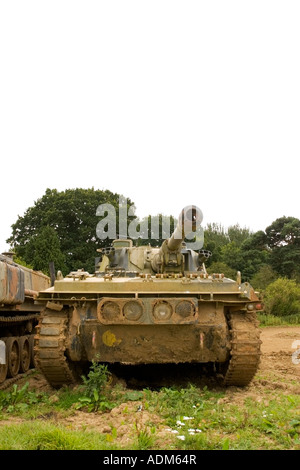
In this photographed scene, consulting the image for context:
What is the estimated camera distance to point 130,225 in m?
33.7

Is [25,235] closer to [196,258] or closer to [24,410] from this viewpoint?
[196,258]

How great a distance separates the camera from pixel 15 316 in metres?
10.2

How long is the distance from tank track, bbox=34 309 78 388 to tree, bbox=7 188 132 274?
23.2 m

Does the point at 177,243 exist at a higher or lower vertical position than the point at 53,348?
higher

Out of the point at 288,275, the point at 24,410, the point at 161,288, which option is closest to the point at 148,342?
the point at 161,288

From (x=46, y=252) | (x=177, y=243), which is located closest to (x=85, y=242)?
(x=46, y=252)

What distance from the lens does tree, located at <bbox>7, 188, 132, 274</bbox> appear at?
3222 cm

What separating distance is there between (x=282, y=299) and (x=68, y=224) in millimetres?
14375

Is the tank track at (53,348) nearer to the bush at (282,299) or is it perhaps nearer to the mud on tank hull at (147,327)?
the mud on tank hull at (147,327)

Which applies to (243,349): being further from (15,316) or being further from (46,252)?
(46,252)

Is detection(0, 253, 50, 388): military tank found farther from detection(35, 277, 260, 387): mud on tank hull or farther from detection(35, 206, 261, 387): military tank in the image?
detection(35, 277, 260, 387): mud on tank hull

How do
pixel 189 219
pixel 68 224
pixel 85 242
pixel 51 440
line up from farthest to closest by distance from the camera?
1. pixel 68 224
2. pixel 85 242
3. pixel 189 219
4. pixel 51 440

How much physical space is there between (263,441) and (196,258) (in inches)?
215

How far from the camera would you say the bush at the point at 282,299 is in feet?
83.3
